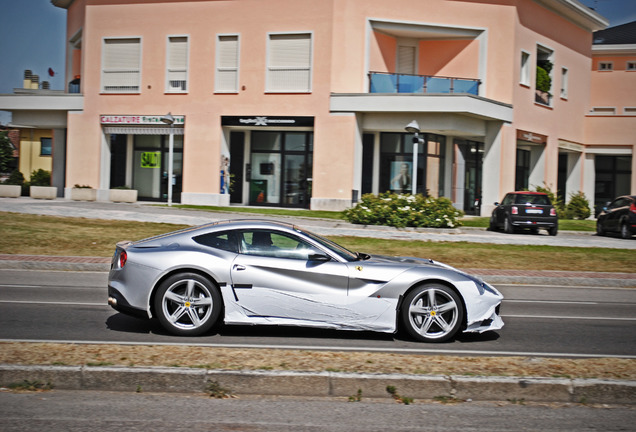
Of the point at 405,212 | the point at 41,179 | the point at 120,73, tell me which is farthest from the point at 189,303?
the point at 41,179

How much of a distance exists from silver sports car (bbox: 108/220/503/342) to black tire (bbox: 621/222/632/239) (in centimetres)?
1877

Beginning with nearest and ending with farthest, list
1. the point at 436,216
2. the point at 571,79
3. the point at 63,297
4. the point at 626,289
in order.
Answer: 1. the point at 63,297
2. the point at 626,289
3. the point at 436,216
4. the point at 571,79

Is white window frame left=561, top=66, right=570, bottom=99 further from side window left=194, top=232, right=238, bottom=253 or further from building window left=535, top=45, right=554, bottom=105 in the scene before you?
side window left=194, top=232, right=238, bottom=253

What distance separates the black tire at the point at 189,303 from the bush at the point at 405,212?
16.1 metres

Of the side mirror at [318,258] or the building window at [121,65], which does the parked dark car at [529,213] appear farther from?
the side mirror at [318,258]

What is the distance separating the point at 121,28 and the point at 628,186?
31.3 m

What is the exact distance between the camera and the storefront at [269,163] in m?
32.9

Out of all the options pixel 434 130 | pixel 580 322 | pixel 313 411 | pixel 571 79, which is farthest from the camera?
pixel 571 79

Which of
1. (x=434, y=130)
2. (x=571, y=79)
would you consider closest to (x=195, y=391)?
(x=434, y=130)

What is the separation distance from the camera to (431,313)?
26.0ft

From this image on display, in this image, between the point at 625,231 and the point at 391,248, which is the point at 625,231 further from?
the point at 391,248

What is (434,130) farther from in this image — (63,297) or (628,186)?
(63,297)

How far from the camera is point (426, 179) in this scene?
108 feet

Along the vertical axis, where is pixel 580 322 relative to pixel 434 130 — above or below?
below
